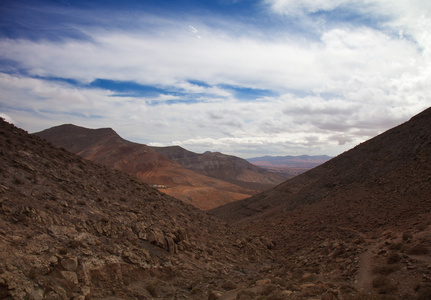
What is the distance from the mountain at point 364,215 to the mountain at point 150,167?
21.2m

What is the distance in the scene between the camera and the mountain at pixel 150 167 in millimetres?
61600

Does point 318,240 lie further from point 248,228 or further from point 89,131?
point 89,131

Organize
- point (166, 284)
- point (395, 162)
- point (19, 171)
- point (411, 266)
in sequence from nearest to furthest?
point (411, 266) < point (166, 284) < point (19, 171) < point (395, 162)

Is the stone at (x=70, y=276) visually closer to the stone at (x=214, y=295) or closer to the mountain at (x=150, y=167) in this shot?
the stone at (x=214, y=295)

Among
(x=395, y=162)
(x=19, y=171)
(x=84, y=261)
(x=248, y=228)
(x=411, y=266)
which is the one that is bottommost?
(x=248, y=228)

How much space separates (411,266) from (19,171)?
15.9 m

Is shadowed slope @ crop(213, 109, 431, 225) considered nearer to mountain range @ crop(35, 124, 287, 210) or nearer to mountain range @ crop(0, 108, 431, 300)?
mountain range @ crop(0, 108, 431, 300)

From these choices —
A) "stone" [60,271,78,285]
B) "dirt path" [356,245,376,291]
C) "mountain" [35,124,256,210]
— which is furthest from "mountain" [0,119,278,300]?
"mountain" [35,124,256,210]

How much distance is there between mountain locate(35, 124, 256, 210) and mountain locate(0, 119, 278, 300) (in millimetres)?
37102

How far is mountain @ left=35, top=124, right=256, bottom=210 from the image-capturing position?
61.6 meters

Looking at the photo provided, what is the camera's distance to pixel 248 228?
2661cm

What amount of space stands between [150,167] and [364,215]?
246ft

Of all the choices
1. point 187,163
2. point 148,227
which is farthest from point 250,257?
point 187,163

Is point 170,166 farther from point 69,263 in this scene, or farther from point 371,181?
point 69,263
